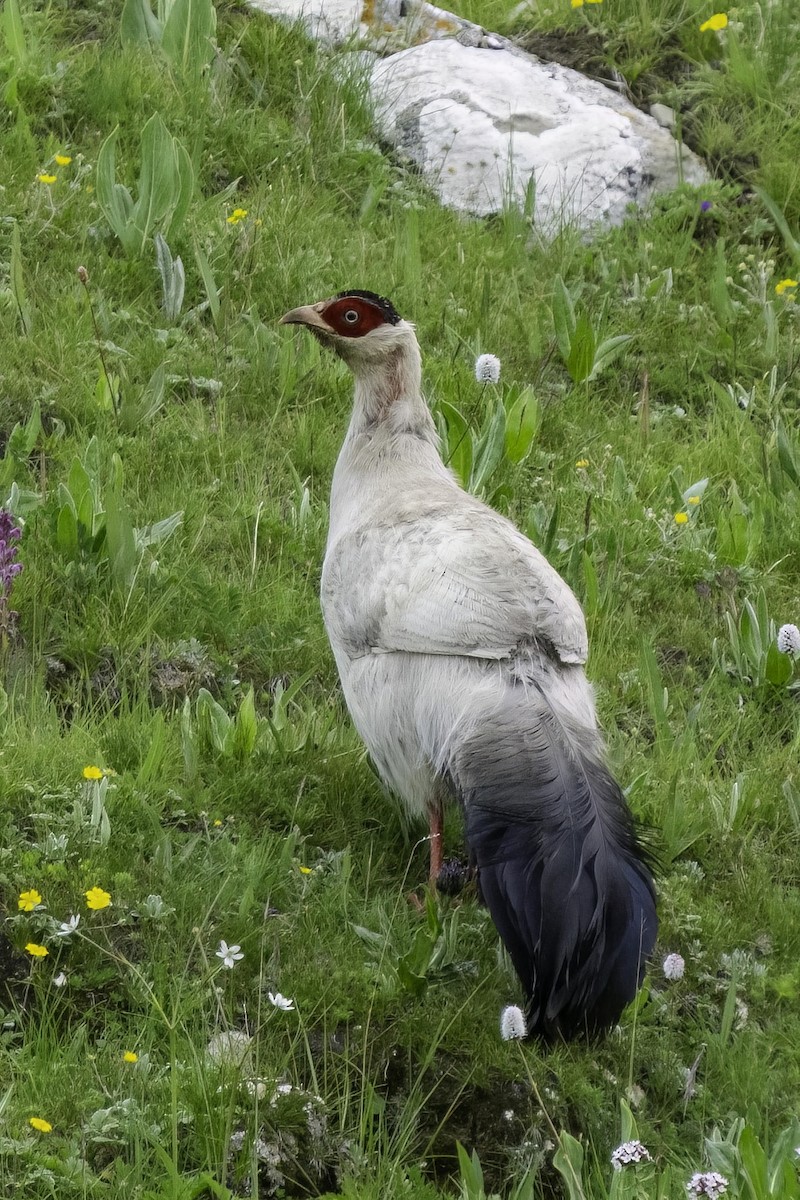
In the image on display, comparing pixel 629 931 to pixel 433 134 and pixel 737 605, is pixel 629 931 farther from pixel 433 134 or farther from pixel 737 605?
pixel 433 134

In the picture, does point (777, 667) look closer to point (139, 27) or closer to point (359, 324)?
point (359, 324)

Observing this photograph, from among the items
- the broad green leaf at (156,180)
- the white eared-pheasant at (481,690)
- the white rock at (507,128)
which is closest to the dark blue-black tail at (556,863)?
the white eared-pheasant at (481,690)

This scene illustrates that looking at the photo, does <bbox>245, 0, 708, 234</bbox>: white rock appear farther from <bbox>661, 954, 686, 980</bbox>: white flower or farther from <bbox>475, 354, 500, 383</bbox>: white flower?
<bbox>661, 954, 686, 980</bbox>: white flower

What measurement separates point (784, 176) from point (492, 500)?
3191 millimetres

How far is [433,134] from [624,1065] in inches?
214

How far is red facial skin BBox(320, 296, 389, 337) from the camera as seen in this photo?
518cm

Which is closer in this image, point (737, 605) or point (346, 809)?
point (346, 809)

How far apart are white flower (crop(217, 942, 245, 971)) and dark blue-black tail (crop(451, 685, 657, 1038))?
622mm

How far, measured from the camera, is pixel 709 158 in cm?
822

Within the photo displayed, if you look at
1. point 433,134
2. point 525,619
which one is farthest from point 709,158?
point 525,619

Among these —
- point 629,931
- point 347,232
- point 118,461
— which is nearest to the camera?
point 629,931

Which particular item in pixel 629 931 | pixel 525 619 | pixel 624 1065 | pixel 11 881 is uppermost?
pixel 525 619

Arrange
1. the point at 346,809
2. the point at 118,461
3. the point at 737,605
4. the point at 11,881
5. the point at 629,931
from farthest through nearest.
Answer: the point at 737,605
the point at 118,461
the point at 346,809
the point at 11,881
the point at 629,931

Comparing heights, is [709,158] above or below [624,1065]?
above
